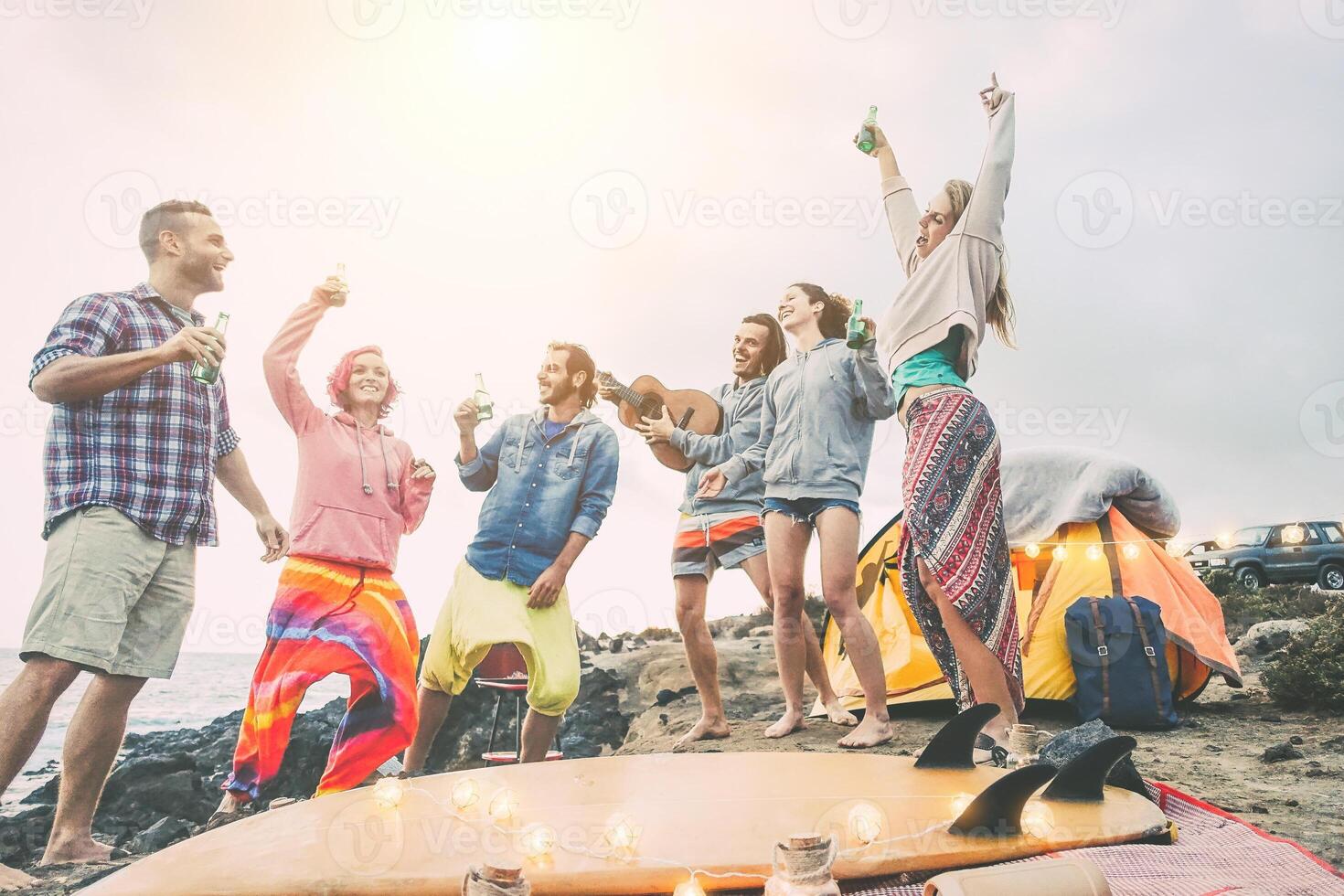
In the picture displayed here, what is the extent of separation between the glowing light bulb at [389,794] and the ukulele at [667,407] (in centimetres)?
228

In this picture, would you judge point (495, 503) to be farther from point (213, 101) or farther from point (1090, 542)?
point (1090, 542)

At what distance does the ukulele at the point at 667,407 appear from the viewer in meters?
4.20

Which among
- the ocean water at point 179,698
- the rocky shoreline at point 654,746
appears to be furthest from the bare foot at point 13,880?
the ocean water at point 179,698

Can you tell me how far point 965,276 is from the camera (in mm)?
2859

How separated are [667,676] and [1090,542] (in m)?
2.38

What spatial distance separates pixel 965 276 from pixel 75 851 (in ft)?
11.3

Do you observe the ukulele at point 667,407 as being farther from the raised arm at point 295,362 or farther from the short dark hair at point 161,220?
Result: the short dark hair at point 161,220

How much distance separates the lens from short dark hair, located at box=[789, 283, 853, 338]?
4.12m

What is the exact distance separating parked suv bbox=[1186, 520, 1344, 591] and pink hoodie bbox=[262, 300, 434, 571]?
30.0ft

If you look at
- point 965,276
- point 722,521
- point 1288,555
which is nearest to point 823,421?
point 722,521

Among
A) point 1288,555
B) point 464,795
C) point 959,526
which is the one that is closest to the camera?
point 464,795

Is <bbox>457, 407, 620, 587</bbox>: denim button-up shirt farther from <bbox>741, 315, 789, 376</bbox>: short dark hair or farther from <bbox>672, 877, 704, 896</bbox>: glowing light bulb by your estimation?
<bbox>672, 877, 704, 896</bbox>: glowing light bulb
